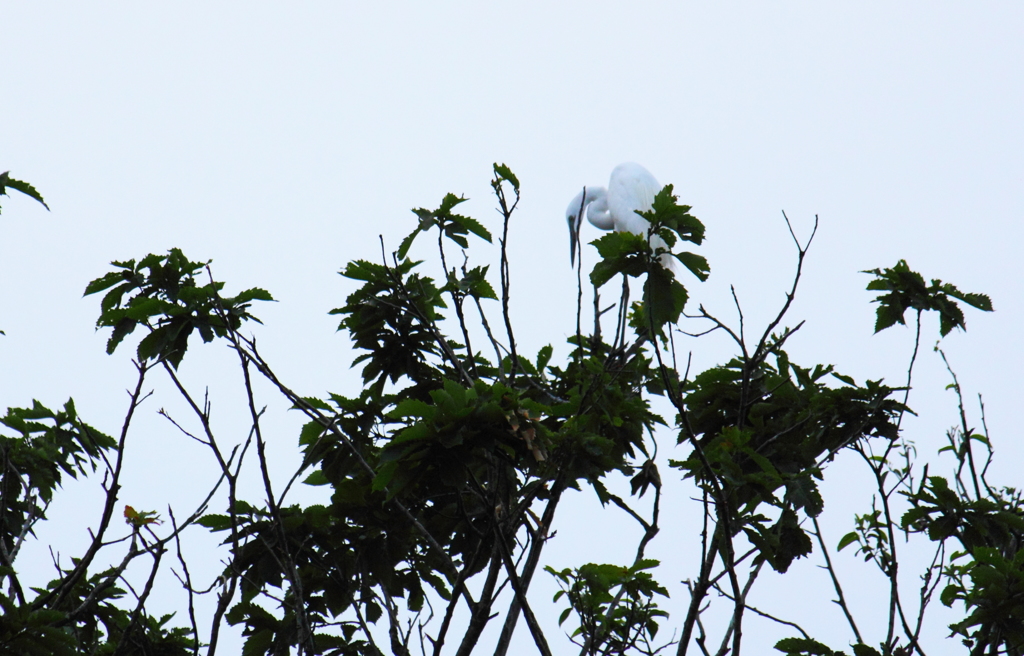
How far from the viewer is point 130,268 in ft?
11.8

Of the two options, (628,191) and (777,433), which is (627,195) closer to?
(628,191)

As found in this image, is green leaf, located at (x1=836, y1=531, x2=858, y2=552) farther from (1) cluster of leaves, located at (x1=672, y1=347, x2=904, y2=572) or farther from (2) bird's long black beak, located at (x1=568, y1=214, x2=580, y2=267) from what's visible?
(2) bird's long black beak, located at (x1=568, y1=214, x2=580, y2=267)

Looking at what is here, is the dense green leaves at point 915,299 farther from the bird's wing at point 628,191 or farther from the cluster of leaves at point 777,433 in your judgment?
the bird's wing at point 628,191

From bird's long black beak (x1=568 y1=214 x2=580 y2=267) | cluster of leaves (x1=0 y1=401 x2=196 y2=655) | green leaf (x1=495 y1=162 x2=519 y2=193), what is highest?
bird's long black beak (x1=568 y1=214 x2=580 y2=267)

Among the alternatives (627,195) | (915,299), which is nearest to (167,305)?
(915,299)

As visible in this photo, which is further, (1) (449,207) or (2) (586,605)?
(1) (449,207)

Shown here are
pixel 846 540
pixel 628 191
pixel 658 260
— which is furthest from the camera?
pixel 628 191

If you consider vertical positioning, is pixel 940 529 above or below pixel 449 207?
below

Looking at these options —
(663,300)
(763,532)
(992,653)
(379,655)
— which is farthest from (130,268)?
(992,653)

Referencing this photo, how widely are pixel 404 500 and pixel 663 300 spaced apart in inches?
59.1

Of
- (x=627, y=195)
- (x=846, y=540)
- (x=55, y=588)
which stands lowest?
(x=55, y=588)

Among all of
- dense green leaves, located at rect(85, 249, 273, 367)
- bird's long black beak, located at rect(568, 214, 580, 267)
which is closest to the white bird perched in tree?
bird's long black beak, located at rect(568, 214, 580, 267)

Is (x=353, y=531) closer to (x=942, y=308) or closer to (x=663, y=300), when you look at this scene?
(x=663, y=300)

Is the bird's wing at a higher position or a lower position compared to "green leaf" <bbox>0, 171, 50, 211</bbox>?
higher
